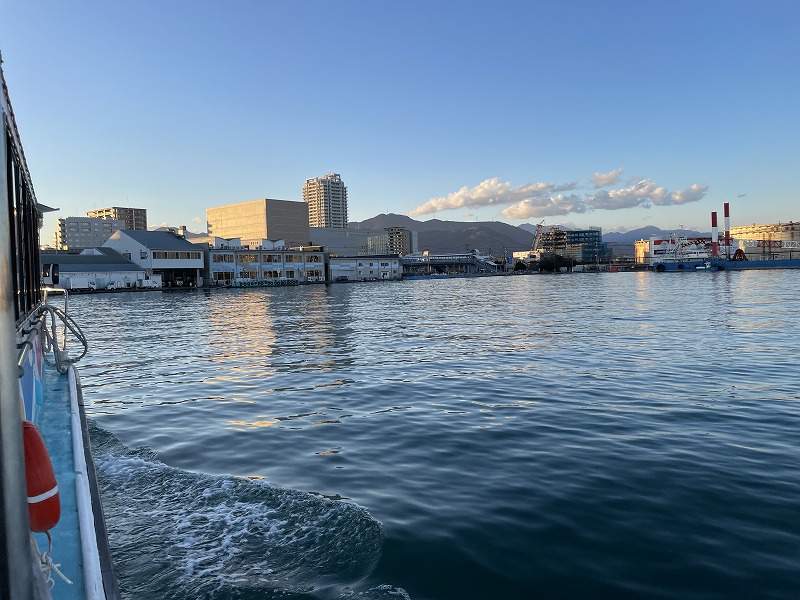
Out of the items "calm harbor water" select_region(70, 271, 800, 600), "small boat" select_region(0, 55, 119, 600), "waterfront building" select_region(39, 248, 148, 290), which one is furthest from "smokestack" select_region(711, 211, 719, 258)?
"small boat" select_region(0, 55, 119, 600)

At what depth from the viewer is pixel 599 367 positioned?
62.2ft

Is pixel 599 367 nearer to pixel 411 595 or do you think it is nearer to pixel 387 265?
pixel 411 595

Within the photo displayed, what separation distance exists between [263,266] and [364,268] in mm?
41671

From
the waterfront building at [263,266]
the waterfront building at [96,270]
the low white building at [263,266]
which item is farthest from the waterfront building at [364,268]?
the waterfront building at [96,270]

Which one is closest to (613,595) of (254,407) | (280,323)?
(254,407)

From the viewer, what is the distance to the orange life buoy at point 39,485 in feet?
9.04

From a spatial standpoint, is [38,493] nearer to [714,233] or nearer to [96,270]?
[96,270]

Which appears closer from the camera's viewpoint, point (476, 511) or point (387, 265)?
point (476, 511)

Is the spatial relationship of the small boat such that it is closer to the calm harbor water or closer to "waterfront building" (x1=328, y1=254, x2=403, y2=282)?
the calm harbor water

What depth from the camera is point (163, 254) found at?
11519cm

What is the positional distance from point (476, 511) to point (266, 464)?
4032mm

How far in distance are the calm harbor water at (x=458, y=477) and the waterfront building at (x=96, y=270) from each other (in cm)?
9302

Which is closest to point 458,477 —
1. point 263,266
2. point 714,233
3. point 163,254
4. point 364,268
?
point 163,254

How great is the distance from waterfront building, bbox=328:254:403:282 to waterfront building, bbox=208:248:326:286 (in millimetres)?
8792
